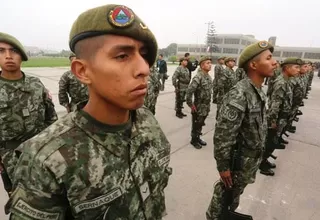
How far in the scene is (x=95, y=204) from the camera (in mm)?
840

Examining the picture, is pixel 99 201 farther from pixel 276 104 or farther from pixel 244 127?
pixel 276 104

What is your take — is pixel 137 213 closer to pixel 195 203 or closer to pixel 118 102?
pixel 118 102

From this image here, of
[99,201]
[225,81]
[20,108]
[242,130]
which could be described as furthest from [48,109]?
[225,81]

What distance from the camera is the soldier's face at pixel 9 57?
6.16ft

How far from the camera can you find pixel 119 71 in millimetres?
797

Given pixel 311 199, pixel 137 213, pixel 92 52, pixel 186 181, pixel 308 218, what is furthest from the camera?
pixel 186 181

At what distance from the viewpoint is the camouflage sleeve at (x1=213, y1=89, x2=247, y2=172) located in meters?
1.83

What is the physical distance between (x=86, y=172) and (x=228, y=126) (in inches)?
53.3

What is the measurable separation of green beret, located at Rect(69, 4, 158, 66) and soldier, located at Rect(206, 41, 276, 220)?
4.12ft

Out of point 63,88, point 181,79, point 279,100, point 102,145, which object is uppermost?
point 102,145

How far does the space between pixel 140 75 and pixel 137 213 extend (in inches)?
24.6

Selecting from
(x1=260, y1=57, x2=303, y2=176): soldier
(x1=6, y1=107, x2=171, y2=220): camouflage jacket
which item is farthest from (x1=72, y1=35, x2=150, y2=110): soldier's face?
(x1=260, y1=57, x2=303, y2=176): soldier

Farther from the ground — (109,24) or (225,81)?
(109,24)

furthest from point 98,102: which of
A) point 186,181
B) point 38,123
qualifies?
point 186,181
